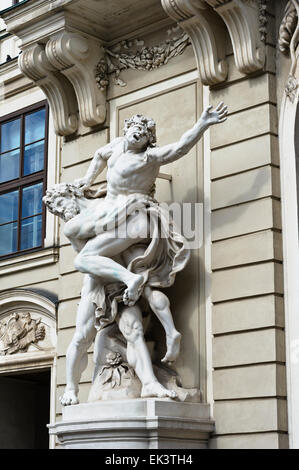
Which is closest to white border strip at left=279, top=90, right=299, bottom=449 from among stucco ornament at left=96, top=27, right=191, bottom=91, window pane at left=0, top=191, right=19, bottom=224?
stucco ornament at left=96, top=27, right=191, bottom=91

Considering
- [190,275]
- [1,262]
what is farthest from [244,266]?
[1,262]

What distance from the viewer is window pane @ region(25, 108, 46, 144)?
466 inches

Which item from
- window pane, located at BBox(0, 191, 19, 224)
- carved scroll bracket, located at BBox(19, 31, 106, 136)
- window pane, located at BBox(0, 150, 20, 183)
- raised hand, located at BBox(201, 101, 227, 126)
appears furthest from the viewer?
window pane, located at BBox(0, 150, 20, 183)

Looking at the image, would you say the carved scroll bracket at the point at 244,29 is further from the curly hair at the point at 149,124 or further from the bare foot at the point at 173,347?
the bare foot at the point at 173,347

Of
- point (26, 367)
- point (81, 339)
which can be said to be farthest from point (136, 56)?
point (26, 367)

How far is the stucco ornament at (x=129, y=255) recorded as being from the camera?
28.0ft

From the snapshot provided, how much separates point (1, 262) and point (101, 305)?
10.3 ft

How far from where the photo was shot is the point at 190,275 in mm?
8906

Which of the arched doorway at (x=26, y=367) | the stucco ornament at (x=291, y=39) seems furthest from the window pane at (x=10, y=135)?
the stucco ornament at (x=291, y=39)

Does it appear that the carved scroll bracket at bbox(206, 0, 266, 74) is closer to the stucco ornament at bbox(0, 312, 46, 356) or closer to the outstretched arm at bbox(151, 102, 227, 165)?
the outstretched arm at bbox(151, 102, 227, 165)

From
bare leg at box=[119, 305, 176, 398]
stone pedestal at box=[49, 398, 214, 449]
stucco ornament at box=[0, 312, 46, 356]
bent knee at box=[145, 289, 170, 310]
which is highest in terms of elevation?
stucco ornament at box=[0, 312, 46, 356]

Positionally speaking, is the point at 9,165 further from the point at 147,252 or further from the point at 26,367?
the point at 147,252

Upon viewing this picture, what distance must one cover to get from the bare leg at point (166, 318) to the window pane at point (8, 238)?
141 inches

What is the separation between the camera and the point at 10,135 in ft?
40.3
